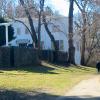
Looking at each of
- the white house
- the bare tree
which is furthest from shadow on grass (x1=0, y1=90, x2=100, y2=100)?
the white house

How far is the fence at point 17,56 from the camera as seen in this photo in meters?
39.3

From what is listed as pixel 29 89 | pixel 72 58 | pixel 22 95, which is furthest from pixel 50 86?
pixel 72 58

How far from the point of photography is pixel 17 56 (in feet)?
137

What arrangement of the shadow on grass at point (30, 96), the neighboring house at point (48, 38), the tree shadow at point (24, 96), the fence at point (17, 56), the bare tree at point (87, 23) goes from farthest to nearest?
1. the neighboring house at point (48, 38)
2. the bare tree at point (87, 23)
3. the fence at point (17, 56)
4. the shadow on grass at point (30, 96)
5. the tree shadow at point (24, 96)

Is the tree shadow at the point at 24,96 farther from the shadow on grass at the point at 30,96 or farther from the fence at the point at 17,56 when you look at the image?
the fence at the point at 17,56

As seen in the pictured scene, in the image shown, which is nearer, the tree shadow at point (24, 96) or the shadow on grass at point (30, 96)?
the tree shadow at point (24, 96)

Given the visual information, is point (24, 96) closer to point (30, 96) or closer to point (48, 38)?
point (30, 96)

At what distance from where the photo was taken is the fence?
39.3 metres

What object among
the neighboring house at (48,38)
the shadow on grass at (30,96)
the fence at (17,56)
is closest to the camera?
the shadow on grass at (30,96)

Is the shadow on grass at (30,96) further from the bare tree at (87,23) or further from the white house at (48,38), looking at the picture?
the white house at (48,38)

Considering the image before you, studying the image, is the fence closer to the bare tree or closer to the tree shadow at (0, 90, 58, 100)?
the bare tree

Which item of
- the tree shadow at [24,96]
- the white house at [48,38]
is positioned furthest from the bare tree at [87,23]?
the tree shadow at [24,96]

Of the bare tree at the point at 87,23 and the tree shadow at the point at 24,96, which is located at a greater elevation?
the bare tree at the point at 87,23

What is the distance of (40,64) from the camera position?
4728cm
